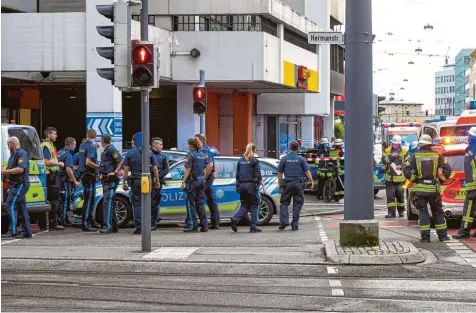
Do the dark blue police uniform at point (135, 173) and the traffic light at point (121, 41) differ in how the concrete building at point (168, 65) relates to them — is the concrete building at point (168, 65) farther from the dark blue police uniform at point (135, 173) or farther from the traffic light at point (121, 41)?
the traffic light at point (121, 41)

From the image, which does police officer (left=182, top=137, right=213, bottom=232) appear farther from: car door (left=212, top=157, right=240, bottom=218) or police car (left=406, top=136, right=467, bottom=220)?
police car (left=406, top=136, right=467, bottom=220)

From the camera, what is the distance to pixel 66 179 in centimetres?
1873

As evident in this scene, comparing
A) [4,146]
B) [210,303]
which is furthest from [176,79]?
[210,303]

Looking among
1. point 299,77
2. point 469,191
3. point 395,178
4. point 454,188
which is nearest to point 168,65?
point 299,77

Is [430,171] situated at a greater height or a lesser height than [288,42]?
lesser

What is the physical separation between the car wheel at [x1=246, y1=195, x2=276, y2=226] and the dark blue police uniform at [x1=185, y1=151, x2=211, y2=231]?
5.78 ft

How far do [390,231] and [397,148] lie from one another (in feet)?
14.8

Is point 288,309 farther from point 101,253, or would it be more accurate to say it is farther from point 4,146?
point 4,146

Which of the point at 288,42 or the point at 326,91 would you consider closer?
the point at 288,42

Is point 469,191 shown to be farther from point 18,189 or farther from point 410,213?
point 18,189

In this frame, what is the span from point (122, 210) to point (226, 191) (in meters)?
2.03

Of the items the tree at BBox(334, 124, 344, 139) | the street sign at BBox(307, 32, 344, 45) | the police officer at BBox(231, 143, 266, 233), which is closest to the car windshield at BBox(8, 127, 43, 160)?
the police officer at BBox(231, 143, 266, 233)

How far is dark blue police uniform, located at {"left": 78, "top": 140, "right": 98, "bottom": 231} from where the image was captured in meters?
18.1

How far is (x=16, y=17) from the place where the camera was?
A: 1070 inches
